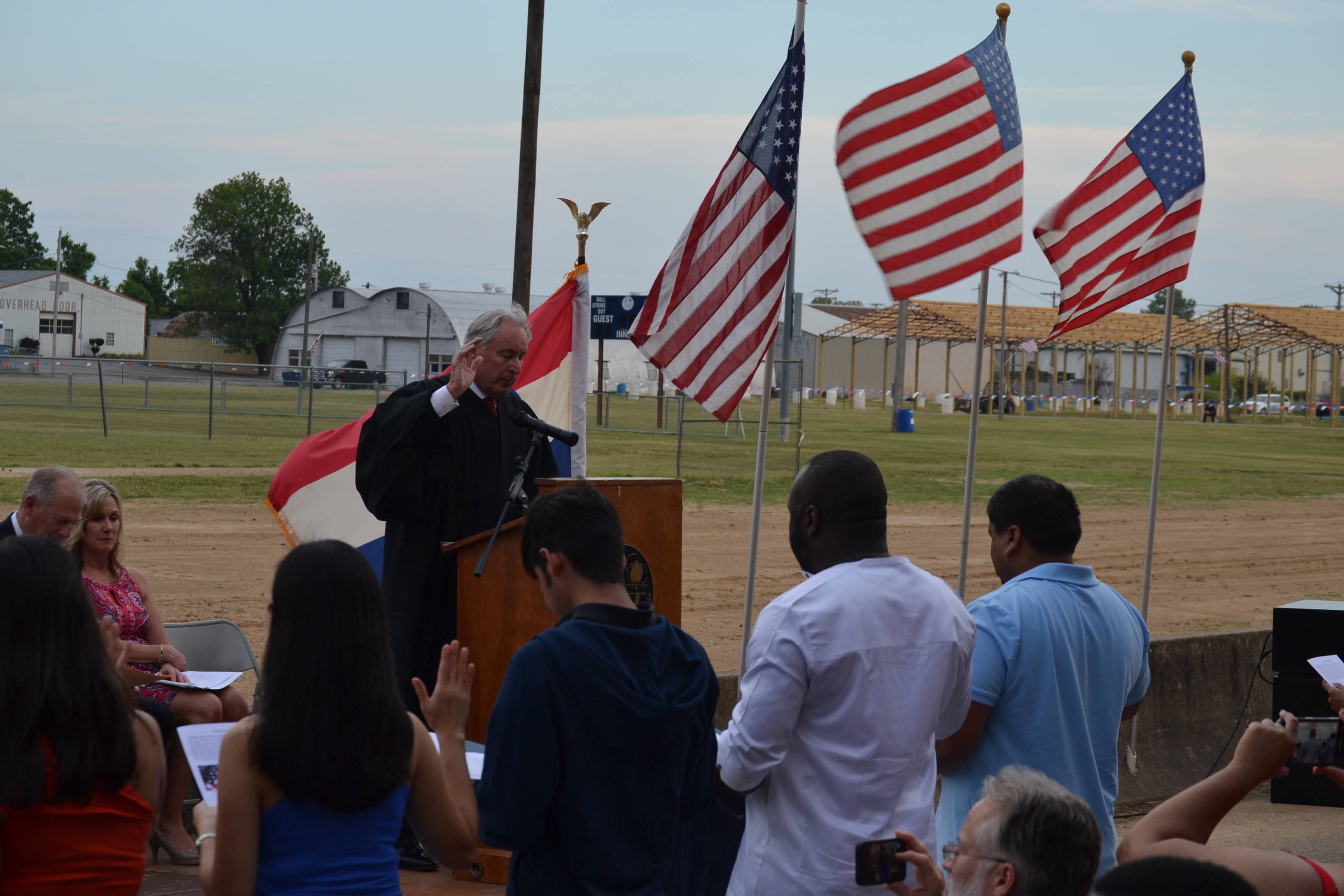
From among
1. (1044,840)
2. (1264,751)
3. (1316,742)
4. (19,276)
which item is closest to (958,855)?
(1044,840)

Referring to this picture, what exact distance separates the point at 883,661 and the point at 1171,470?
103 ft

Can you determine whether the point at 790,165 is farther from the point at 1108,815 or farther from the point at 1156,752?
the point at 1156,752

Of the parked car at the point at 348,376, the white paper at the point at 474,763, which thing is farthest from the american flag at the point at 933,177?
the parked car at the point at 348,376

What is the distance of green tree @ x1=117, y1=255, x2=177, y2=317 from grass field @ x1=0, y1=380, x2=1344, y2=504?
8069cm

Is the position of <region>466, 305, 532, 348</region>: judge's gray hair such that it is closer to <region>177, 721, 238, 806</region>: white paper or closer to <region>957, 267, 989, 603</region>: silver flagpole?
<region>957, 267, 989, 603</region>: silver flagpole

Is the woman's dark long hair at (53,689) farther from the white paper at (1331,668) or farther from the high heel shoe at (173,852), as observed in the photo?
the white paper at (1331,668)

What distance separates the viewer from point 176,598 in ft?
38.5

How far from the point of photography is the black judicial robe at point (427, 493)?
5246 millimetres

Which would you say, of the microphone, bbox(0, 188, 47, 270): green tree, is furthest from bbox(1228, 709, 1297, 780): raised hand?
bbox(0, 188, 47, 270): green tree

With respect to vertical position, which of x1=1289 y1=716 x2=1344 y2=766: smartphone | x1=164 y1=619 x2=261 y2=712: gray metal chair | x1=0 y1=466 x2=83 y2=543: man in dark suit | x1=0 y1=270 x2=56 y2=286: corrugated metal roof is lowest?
x1=164 y1=619 x2=261 y2=712: gray metal chair

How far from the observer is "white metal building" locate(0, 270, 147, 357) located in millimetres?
88562

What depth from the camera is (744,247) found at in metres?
5.77

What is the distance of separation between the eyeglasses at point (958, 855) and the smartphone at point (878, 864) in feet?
0.95

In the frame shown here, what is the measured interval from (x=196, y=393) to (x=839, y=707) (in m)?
45.2
